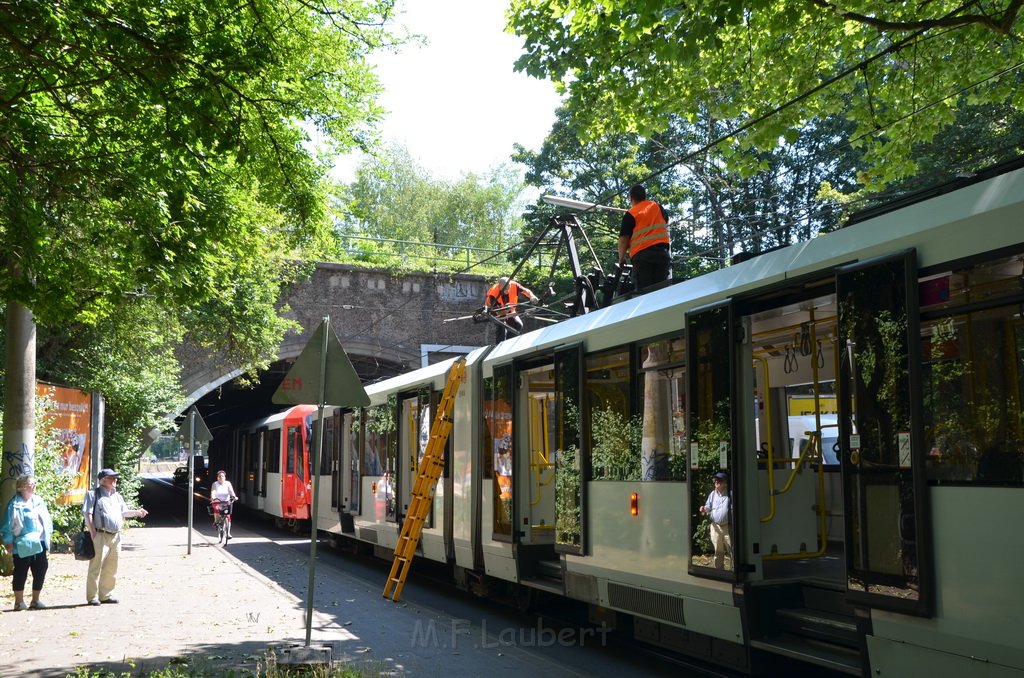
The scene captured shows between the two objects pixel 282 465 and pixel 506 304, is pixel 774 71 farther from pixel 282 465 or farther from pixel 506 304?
pixel 282 465

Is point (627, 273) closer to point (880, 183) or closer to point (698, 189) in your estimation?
point (880, 183)

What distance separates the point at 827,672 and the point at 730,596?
184 cm

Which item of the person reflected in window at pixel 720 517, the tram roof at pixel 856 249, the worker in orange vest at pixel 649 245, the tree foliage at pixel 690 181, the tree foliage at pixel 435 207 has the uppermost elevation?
the tree foliage at pixel 435 207

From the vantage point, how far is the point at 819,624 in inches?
269

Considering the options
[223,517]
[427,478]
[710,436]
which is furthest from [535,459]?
[223,517]

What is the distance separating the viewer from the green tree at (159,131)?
8492mm

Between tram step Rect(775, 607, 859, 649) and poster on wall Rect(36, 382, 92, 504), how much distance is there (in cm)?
1550

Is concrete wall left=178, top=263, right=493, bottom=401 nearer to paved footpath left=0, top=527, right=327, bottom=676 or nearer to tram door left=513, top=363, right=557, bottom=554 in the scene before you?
paved footpath left=0, top=527, right=327, bottom=676

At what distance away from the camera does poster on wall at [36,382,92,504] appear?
19109 millimetres

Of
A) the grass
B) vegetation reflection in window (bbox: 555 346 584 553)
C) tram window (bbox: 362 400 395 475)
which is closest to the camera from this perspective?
the grass

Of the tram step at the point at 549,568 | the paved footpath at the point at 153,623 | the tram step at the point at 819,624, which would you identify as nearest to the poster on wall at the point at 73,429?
the paved footpath at the point at 153,623

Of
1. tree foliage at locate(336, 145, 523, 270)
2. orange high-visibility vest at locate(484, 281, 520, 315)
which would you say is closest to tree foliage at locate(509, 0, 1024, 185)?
orange high-visibility vest at locate(484, 281, 520, 315)

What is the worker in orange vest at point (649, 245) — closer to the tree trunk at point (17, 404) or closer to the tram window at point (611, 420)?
the tram window at point (611, 420)

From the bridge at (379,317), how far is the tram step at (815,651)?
2576 centimetres
